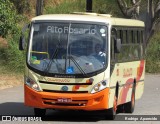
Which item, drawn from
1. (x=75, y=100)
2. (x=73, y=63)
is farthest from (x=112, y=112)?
(x=73, y=63)

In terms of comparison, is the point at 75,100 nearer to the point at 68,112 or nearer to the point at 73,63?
the point at 73,63

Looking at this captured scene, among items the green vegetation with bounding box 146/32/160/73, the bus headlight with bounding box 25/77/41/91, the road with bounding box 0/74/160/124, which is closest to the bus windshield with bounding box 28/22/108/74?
the bus headlight with bounding box 25/77/41/91

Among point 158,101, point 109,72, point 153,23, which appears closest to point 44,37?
point 109,72

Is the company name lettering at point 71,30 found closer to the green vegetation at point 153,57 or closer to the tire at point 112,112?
the tire at point 112,112

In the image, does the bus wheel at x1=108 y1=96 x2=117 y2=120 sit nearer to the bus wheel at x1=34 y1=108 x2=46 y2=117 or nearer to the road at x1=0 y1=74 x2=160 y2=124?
the road at x1=0 y1=74 x2=160 y2=124

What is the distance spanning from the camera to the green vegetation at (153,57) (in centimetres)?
3506

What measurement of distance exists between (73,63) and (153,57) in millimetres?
21932

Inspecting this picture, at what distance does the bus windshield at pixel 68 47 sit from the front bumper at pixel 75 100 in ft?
1.82

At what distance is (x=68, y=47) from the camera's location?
14945mm

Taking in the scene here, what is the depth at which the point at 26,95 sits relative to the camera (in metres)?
14.8

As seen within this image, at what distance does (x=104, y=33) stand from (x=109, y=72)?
99cm

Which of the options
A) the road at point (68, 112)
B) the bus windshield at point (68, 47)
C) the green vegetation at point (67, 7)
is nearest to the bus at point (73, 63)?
the bus windshield at point (68, 47)

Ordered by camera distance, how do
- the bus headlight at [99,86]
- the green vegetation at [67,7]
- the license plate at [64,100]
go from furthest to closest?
the green vegetation at [67,7], the bus headlight at [99,86], the license plate at [64,100]

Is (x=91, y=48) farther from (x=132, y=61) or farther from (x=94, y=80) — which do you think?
(x=132, y=61)
